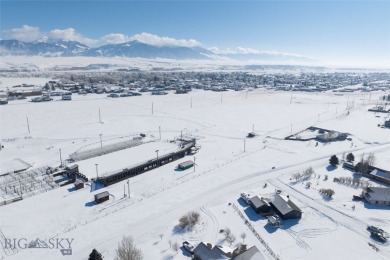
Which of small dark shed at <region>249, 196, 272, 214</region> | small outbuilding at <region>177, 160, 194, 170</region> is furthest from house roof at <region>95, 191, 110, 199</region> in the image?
small dark shed at <region>249, 196, 272, 214</region>

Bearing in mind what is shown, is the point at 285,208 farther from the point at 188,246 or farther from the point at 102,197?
the point at 102,197

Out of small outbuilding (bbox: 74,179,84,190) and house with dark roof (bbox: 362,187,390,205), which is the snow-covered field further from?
house with dark roof (bbox: 362,187,390,205)

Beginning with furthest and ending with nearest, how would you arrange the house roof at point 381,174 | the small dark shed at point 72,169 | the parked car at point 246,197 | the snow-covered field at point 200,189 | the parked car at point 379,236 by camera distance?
the small dark shed at point 72,169
the house roof at point 381,174
the parked car at point 246,197
the snow-covered field at point 200,189
the parked car at point 379,236

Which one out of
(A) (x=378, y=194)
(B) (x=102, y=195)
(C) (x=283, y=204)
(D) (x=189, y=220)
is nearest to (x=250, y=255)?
(D) (x=189, y=220)

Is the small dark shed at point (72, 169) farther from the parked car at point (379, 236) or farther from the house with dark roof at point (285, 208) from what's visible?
the parked car at point (379, 236)

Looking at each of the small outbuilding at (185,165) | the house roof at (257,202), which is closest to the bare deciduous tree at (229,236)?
the house roof at (257,202)

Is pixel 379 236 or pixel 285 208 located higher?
pixel 285 208
